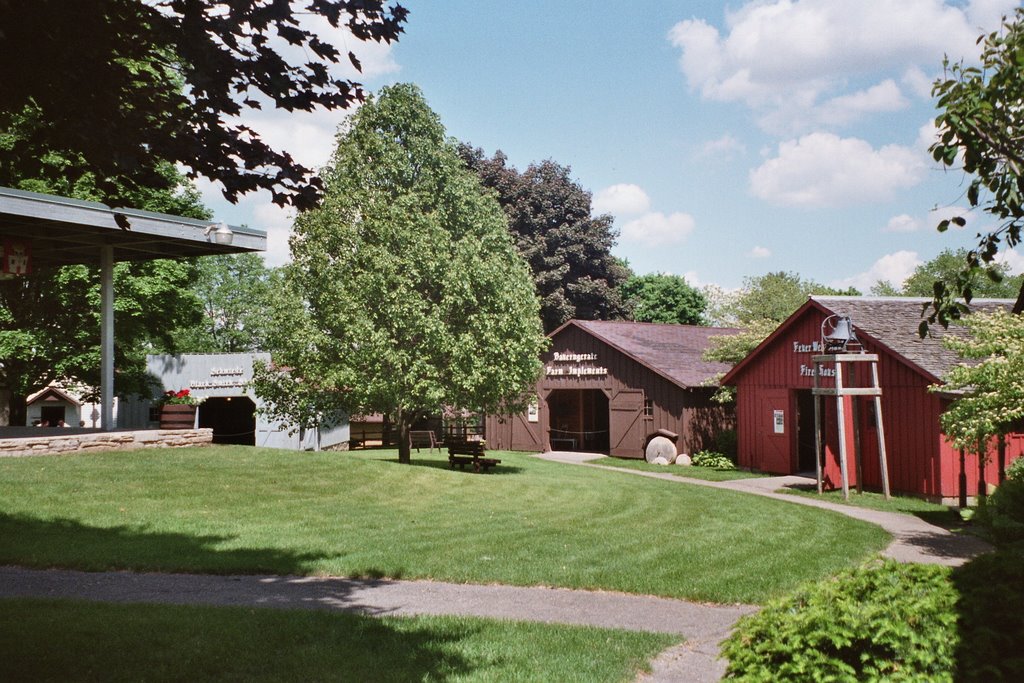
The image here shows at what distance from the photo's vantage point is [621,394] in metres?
34.5

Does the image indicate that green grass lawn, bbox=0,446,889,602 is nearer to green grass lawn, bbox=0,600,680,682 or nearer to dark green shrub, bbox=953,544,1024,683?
green grass lawn, bbox=0,600,680,682

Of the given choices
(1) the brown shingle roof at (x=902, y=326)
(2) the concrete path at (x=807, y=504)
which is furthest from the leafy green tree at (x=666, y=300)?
(1) the brown shingle roof at (x=902, y=326)

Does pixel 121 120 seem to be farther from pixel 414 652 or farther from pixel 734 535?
pixel 734 535

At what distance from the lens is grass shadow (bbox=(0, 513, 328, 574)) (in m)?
10.8

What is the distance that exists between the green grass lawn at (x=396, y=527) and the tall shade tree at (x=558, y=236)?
3069 centimetres

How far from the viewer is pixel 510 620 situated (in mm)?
8633

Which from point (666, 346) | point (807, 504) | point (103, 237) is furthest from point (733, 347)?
point (103, 237)

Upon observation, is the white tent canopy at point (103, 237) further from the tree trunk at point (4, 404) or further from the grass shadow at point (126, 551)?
the tree trunk at point (4, 404)

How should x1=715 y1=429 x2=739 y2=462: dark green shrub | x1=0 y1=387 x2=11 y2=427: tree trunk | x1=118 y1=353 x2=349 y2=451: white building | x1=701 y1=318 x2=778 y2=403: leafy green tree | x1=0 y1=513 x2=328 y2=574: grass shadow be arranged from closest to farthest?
x1=0 y1=513 x2=328 y2=574: grass shadow, x1=715 y1=429 x2=739 y2=462: dark green shrub, x1=701 y1=318 x2=778 y2=403: leafy green tree, x1=0 y1=387 x2=11 y2=427: tree trunk, x1=118 y1=353 x2=349 y2=451: white building

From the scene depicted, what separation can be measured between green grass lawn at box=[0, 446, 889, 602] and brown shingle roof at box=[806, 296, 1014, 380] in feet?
18.0

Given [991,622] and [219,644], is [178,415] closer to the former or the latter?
[219,644]

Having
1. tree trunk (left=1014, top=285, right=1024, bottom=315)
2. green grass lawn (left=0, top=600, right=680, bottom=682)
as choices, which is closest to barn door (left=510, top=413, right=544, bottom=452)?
green grass lawn (left=0, top=600, right=680, bottom=682)

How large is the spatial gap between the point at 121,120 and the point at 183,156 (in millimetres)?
473

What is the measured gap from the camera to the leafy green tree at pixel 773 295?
74312 mm
